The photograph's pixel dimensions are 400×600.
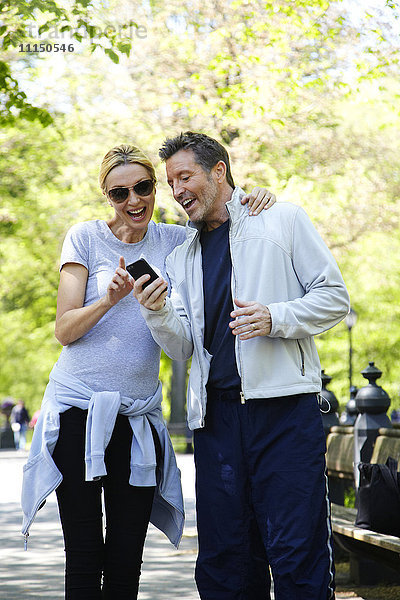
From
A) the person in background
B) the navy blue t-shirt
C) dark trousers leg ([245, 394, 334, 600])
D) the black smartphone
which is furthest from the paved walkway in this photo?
the person in background

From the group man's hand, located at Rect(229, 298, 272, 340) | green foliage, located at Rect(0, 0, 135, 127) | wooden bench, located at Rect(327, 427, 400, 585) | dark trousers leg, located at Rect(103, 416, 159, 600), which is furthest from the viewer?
green foliage, located at Rect(0, 0, 135, 127)

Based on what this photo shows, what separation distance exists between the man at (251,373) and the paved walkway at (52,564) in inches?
91.5

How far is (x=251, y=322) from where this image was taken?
138 inches

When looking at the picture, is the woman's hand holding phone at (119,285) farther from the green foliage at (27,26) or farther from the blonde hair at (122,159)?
the green foliage at (27,26)

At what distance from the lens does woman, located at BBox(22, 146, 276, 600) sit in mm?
3684

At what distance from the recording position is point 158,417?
4.00 metres

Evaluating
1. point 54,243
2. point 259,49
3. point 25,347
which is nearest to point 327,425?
point 259,49

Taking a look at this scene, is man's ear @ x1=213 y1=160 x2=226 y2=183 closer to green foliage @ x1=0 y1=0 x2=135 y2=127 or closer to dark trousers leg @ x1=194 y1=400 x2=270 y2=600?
dark trousers leg @ x1=194 y1=400 x2=270 y2=600

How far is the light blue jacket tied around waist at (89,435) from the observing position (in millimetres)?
3654

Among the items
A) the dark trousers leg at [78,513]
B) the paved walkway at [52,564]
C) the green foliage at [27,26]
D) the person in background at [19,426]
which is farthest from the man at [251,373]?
the person in background at [19,426]

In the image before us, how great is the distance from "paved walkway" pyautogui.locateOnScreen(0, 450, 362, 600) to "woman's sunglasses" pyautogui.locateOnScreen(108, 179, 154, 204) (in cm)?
308

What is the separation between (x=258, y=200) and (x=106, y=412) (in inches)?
43.9

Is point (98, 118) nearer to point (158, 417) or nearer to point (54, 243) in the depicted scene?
point (54, 243)

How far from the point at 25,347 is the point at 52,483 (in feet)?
106
